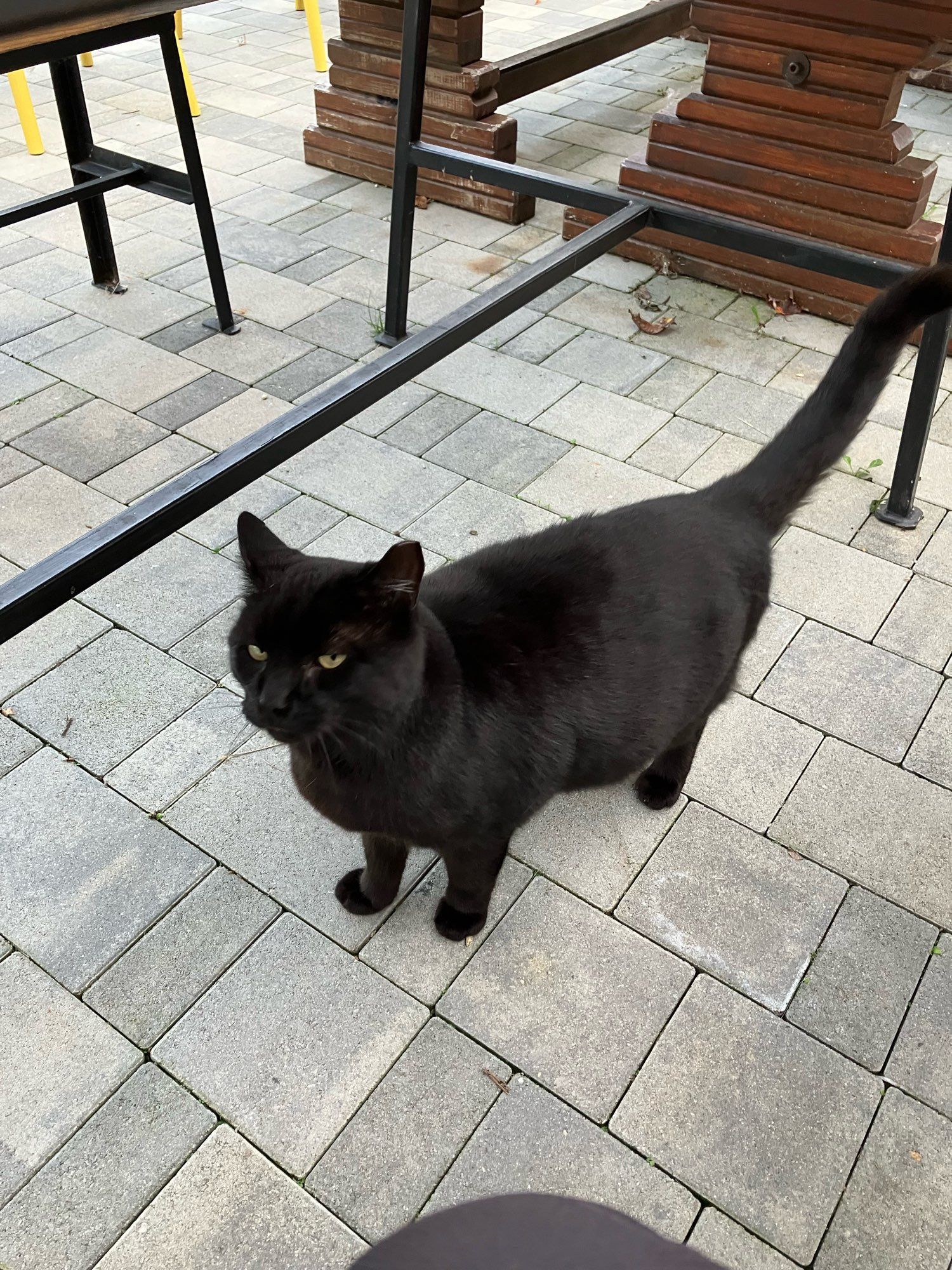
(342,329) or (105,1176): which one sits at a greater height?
(342,329)

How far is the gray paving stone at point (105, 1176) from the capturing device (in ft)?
4.52

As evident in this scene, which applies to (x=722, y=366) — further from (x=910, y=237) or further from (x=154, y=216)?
(x=154, y=216)

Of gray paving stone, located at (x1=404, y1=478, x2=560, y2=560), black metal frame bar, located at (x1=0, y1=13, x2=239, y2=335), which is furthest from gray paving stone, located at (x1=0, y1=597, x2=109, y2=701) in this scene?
black metal frame bar, located at (x1=0, y1=13, x2=239, y2=335)

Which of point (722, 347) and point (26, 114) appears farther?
point (26, 114)

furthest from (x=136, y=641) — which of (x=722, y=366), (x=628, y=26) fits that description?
(x=628, y=26)

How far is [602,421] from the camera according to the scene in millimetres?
3139

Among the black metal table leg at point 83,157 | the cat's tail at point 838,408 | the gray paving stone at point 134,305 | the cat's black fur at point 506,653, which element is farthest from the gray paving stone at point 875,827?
the black metal table leg at point 83,157

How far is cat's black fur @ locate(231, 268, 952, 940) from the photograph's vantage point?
1.30 meters

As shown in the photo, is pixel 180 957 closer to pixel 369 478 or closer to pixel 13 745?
pixel 13 745

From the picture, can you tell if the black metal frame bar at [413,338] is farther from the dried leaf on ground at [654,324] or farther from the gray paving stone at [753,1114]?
the gray paving stone at [753,1114]

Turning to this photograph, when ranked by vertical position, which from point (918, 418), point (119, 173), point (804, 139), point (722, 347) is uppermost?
point (804, 139)

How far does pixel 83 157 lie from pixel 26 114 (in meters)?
1.69

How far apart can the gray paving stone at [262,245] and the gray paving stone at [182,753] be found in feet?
8.14

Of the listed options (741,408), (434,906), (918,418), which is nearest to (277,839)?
(434,906)
